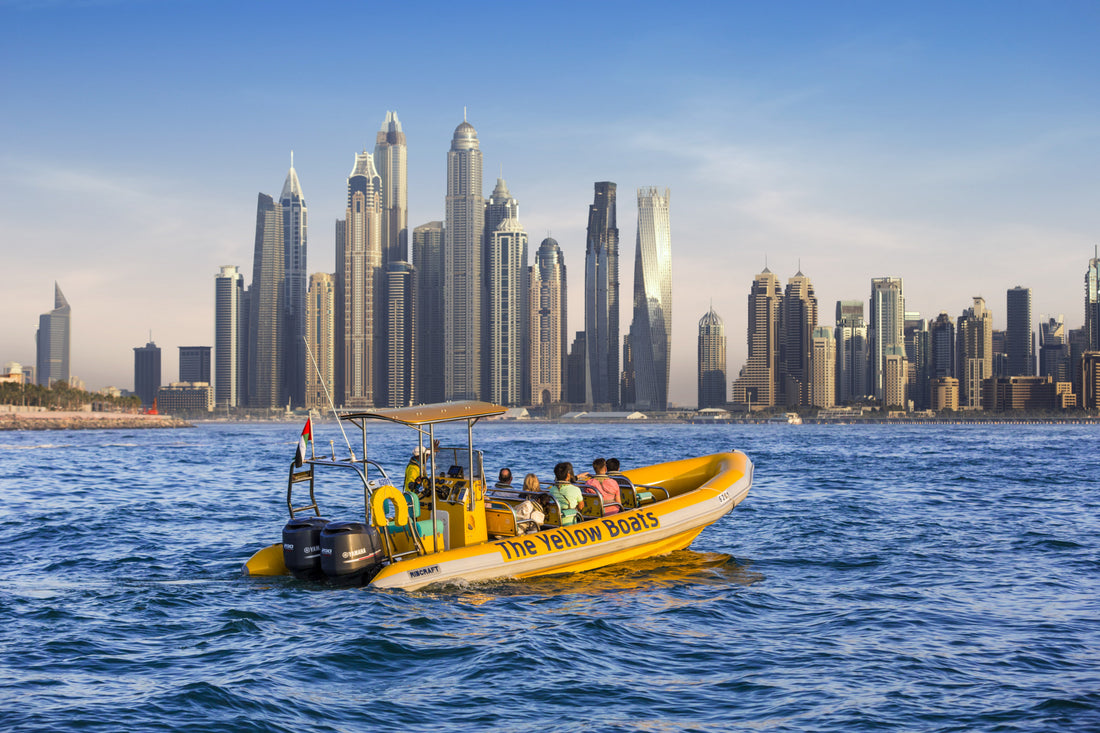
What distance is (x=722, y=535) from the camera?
18375 millimetres

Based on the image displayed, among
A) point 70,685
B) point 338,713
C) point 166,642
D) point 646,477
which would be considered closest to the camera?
point 338,713

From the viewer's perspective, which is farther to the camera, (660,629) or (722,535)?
(722,535)

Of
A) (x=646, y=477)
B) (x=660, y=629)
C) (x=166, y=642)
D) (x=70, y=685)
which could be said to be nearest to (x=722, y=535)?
(x=646, y=477)

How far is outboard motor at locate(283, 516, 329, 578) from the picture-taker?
11789mm

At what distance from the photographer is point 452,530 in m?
12.6

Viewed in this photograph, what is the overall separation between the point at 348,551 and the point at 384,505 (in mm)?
910

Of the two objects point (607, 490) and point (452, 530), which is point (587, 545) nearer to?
point (607, 490)

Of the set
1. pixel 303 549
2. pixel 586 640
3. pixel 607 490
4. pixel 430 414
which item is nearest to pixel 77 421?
pixel 607 490

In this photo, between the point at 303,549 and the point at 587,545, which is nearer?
the point at 303,549

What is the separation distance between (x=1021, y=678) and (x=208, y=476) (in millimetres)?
33791

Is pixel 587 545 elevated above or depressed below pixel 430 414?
below

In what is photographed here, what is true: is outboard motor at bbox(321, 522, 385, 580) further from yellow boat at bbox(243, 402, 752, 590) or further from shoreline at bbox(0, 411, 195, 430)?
shoreline at bbox(0, 411, 195, 430)

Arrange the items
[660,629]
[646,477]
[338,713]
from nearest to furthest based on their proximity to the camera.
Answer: [338,713] → [660,629] → [646,477]

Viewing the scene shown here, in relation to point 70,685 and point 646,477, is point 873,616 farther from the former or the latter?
point 70,685
